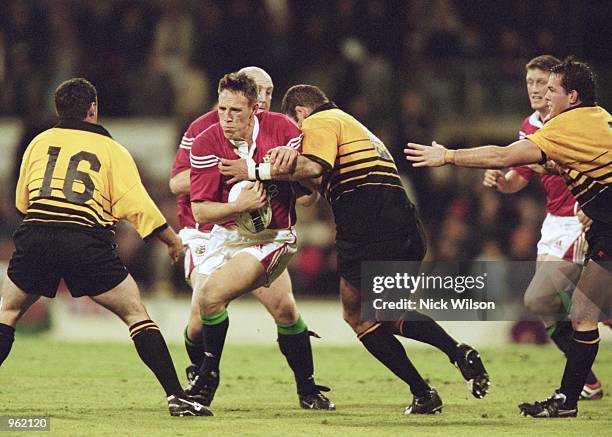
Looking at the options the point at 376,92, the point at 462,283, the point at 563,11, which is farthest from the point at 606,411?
the point at 563,11

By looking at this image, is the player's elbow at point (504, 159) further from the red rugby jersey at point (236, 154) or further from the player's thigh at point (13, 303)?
the player's thigh at point (13, 303)

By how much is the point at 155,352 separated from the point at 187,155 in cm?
206

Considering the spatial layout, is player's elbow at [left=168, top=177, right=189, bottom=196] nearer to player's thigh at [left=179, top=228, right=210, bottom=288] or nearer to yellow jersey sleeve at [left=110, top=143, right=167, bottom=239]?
player's thigh at [left=179, top=228, right=210, bottom=288]

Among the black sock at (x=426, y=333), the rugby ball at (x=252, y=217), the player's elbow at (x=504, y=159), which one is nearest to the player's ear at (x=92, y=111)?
the rugby ball at (x=252, y=217)

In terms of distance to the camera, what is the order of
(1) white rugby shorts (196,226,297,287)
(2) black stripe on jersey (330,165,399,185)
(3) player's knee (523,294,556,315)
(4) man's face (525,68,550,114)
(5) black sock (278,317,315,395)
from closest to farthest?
1. (2) black stripe on jersey (330,165,399,185)
2. (1) white rugby shorts (196,226,297,287)
3. (5) black sock (278,317,315,395)
4. (4) man's face (525,68,550,114)
5. (3) player's knee (523,294,556,315)

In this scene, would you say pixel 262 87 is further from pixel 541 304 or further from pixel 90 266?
pixel 541 304

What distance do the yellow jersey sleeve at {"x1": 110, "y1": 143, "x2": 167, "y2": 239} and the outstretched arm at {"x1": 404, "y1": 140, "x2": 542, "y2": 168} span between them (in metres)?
1.73

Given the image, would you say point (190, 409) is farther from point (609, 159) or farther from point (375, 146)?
point (609, 159)

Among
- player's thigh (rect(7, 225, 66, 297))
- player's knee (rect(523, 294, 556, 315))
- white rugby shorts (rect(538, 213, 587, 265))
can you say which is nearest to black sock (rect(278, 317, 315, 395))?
player's thigh (rect(7, 225, 66, 297))

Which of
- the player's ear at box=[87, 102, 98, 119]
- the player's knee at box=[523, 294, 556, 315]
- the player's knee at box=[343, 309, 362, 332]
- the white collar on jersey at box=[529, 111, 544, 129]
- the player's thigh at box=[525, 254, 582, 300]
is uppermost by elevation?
the player's ear at box=[87, 102, 98, 119]

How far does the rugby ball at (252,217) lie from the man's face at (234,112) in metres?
0.36

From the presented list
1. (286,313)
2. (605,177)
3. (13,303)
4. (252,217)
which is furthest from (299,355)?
(605,177)

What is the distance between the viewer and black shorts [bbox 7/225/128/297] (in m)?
7.54

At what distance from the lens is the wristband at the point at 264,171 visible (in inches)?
301
